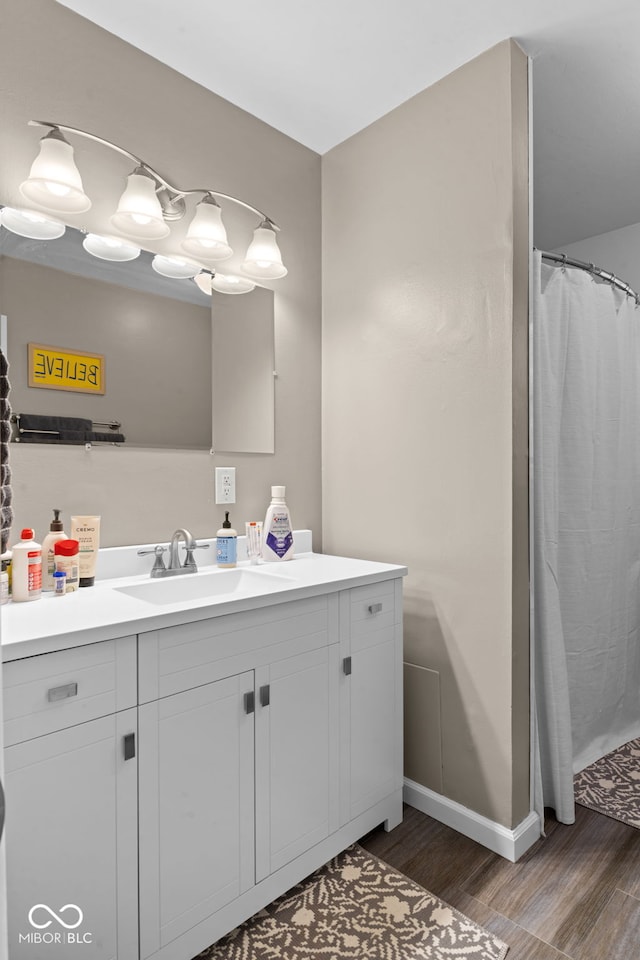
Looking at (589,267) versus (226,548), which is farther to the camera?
(589,267)

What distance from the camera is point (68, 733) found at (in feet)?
3.52

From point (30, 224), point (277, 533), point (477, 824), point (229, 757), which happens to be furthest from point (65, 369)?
point (477, 824)

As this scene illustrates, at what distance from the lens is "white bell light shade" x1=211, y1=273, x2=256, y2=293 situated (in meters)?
1.96

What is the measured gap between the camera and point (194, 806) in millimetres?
1264

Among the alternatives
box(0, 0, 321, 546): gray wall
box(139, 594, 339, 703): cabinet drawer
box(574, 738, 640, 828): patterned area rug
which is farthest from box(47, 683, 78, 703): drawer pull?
box(574, 738, 640, 828): patterned area rug

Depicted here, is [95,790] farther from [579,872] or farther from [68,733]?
[579,872]

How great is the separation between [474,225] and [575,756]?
2008mm

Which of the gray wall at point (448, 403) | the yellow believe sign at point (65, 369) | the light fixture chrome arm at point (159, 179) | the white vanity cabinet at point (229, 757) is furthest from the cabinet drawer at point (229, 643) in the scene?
the light fixture chrome arm at point (159, 179)

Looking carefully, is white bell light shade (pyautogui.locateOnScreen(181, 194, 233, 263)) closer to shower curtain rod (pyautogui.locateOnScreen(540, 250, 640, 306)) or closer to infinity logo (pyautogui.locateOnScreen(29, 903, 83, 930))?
shower curtain rod (pyautogui.locateOnScreen(540, 250, 640, 306))

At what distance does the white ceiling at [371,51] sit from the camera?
1.63 m

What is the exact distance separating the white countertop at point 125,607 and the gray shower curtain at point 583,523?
0.65 m

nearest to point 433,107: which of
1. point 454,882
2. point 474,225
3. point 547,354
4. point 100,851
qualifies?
point 474,225

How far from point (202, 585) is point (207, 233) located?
1132mm

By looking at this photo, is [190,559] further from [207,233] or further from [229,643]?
[207,233]
